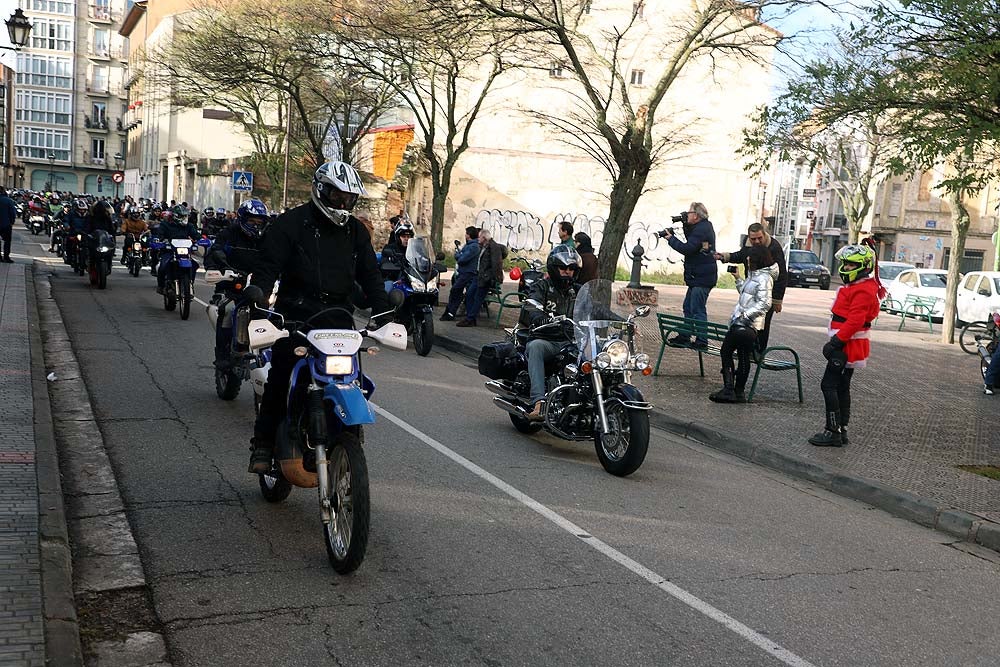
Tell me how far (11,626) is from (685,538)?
367cm

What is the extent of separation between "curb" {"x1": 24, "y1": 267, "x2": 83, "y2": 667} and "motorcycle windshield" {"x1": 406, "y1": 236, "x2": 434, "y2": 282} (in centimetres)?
744

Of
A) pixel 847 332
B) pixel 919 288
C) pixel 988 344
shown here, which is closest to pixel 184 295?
pixel 847 332

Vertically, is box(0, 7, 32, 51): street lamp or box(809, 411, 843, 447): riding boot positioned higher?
box(0, 7, 32, 51): street lamp

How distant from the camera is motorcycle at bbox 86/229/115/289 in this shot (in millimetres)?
19500

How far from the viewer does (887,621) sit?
4.89 m

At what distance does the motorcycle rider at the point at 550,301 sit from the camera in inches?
331

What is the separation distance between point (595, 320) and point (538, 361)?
0.69 m

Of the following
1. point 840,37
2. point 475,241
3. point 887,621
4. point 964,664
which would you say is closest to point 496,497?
point 887,621

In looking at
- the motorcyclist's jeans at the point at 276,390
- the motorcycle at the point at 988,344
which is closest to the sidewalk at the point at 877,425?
the motorcycle at the point at 988,344

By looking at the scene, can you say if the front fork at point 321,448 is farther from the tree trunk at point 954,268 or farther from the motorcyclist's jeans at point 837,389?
the tree trunk at point 954,268

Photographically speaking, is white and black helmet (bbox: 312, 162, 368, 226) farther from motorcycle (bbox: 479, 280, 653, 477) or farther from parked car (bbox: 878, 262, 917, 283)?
parked car (bbox: 878, 262, 917, 283)

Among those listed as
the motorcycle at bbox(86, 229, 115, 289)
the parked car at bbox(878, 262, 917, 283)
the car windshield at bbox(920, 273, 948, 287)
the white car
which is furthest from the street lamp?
the parked car at bbox(878, 262, 917, 283)

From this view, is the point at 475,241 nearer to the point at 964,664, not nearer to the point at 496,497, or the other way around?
the point at 496,497

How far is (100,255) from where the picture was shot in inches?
769
